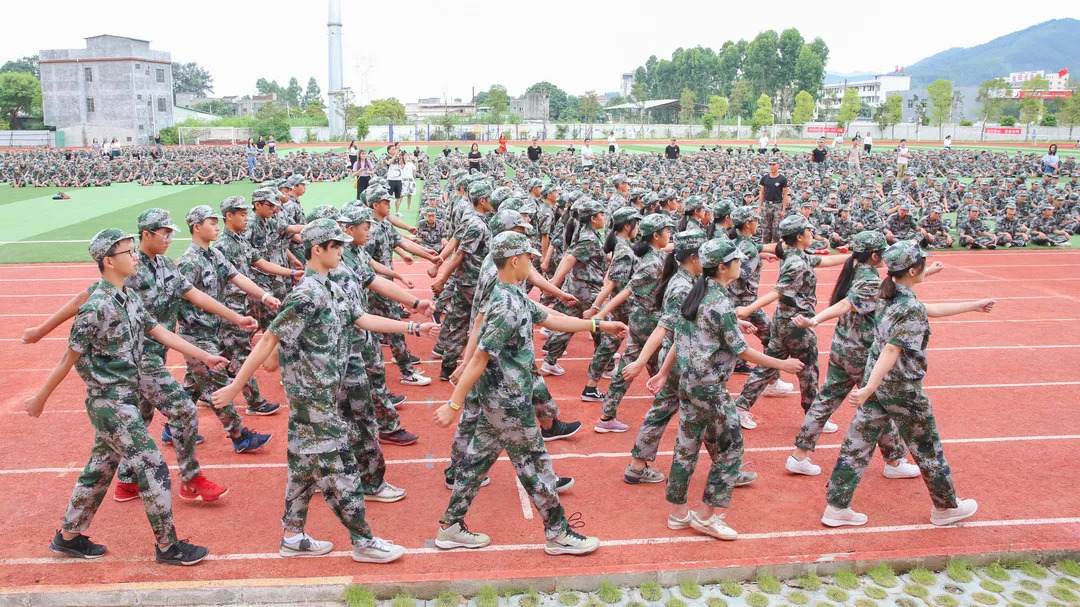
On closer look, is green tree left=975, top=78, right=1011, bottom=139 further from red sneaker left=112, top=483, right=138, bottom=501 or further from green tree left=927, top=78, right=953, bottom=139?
red sneaker left=112, top=483, right=138, bottom=501

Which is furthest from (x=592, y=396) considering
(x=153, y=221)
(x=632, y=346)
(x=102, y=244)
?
(x=102, y=244)

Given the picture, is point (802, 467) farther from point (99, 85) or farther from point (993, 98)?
point (993, 98)

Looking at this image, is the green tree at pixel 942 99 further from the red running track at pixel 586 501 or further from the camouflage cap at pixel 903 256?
the camouflage cap at pixel 903 256

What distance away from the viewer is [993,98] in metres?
75.4

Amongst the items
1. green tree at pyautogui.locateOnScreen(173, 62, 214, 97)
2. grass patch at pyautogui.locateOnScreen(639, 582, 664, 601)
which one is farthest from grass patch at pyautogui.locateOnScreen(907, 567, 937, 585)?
green tree at pyautogui.locateOnScreen(173, 62, 214, 97)

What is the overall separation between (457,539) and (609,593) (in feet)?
3.51

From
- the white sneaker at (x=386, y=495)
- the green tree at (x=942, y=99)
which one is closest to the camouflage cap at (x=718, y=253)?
the white sneaker at (x=386, y=495)

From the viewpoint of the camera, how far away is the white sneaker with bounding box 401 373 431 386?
27.8ft

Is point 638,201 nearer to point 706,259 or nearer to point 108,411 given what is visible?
point 706,259

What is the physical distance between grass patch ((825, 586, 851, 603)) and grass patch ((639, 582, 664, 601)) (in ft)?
3.24

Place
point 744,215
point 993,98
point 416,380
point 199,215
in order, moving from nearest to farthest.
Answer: point 199,215 → point 744,215 → point 416,380 → point 993,98

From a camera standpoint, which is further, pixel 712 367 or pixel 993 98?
pixel 993 98

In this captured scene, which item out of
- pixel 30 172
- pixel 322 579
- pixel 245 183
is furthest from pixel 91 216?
pixel 322 579

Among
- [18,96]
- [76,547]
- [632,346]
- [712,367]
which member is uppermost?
[18,96]
